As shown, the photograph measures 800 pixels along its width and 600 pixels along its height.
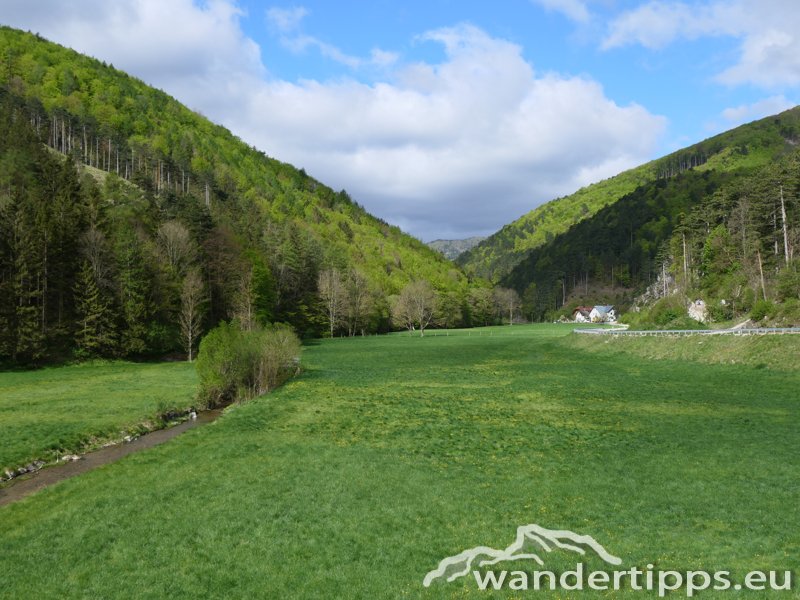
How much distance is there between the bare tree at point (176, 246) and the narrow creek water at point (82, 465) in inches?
2029

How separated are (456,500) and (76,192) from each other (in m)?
75.8

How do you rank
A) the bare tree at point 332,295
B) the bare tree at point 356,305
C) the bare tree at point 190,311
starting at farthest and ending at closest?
1. the bare tree at point 356,305
2. the bare tree at point 332,295
3. the bare tree at point 190,311

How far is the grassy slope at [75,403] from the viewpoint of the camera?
900 inches

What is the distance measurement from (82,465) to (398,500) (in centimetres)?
1461

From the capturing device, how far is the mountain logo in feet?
36.6

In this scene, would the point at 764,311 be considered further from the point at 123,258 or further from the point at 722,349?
the point at 123,258

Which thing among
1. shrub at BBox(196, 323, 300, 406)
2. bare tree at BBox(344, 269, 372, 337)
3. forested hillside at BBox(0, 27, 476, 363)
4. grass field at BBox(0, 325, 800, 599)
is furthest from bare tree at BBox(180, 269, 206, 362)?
bare tree at BBox(344, 269, 372, 337)

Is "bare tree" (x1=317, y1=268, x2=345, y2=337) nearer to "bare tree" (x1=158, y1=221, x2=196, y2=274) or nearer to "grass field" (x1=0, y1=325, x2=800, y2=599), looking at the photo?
"bare tree" (x1=158, y1=221, x2=196, y2=274)

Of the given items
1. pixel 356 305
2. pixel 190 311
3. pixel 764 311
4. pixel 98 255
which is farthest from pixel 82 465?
pixel 356 305

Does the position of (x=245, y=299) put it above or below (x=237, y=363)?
above

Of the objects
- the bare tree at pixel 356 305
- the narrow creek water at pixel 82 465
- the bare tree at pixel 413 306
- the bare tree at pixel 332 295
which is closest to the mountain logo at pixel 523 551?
the narrow creek water at pixel 82 465

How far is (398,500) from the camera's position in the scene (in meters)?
15.5

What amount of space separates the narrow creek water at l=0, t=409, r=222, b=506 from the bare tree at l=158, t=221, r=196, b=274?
51.5m

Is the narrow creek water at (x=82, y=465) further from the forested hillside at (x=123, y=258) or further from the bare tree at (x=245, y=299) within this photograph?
the bare tree at (x=245, y=299)
